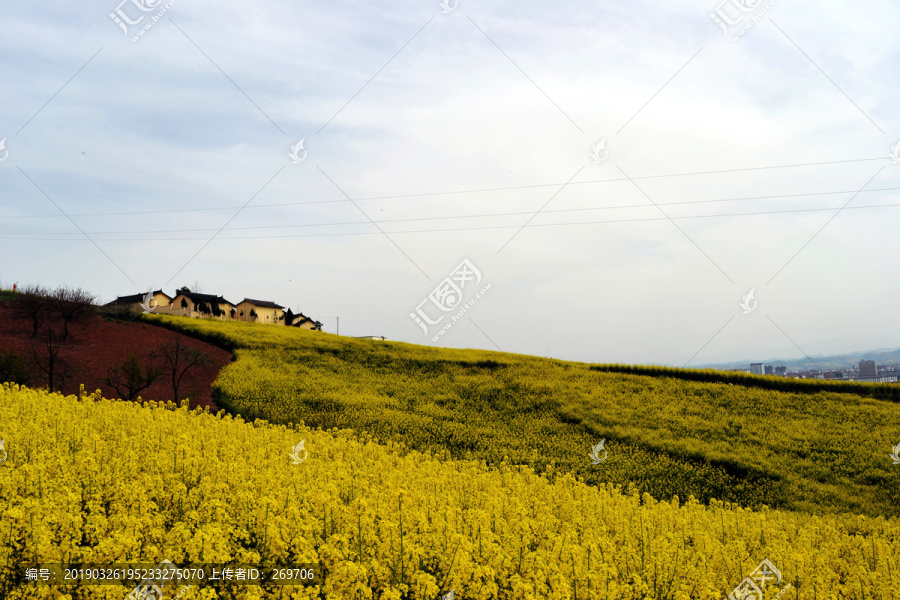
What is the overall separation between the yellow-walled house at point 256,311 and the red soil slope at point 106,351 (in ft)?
149

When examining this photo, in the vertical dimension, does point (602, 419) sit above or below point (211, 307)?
below

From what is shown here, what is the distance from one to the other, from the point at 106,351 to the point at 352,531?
93.5 feet

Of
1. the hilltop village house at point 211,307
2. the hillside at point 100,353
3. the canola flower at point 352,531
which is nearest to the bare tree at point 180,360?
the hillside at point 100,353

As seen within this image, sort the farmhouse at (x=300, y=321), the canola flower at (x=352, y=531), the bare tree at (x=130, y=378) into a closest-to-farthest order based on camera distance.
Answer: the canola flower at (x=352, y=531) → the bare tree at (x=130, y=378) → the farmhouse at (x=300, y=321)

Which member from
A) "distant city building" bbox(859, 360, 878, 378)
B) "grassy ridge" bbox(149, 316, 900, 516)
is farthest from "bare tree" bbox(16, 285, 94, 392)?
"distant city building" bbox(859, 360, 878, 378)

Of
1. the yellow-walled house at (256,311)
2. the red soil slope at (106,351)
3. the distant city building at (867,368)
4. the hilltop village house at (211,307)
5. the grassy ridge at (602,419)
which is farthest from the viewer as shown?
the yellow-walled house at (256,311)

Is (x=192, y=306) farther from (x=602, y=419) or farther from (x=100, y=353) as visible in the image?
(x=602, y=419)

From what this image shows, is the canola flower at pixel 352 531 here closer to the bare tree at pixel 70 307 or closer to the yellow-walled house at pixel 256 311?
the bare tree at pixel 70 307

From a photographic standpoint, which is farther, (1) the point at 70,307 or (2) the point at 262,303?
(2) the point at 262,303

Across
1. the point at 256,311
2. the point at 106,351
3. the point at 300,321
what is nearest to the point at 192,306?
the point at 256,311

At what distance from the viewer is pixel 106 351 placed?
30.2m

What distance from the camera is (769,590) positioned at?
7363 millimetres

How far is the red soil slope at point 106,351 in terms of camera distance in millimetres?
25672

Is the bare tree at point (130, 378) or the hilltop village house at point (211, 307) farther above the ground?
the hilltop village house at point (211, 307)
